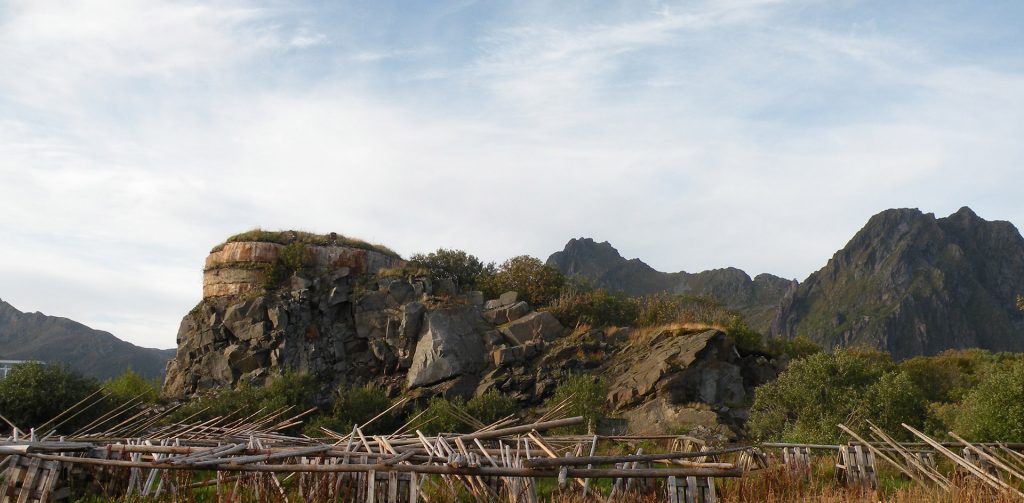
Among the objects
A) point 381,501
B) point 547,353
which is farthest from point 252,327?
point 381,501

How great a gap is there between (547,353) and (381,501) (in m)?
18.7

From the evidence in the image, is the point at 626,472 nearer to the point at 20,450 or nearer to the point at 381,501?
the point at 381,501

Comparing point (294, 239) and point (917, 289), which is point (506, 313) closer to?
point (294, 239)

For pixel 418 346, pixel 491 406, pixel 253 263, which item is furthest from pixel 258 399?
pixel 253 263

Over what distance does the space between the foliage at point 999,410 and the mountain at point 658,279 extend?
80.1m

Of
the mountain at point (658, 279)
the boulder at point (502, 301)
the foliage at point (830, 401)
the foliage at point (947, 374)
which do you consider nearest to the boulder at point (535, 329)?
the boulder at point (502, 301)

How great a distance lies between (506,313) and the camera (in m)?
33.7

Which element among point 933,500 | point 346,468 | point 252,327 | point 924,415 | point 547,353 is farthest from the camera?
point 252,327

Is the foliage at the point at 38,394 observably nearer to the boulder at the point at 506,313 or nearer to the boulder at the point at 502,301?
the boulder at the point at 506,313

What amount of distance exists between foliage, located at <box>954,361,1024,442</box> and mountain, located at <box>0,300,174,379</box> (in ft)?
336

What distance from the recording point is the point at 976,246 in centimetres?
9525

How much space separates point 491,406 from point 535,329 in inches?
240

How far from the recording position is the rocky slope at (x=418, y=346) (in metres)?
27.6

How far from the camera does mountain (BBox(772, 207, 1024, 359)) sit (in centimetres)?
8288
